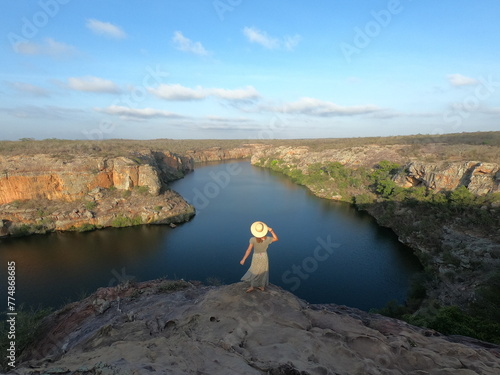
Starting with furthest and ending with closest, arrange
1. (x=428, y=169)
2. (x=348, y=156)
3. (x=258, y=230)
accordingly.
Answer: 1. (x=348, y=156)
2. (x=428, y=169)
3. (x=258, y=230)

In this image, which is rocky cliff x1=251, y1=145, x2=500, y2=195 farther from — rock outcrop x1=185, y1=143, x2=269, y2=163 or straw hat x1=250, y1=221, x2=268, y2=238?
rock outcrop x1=185, y1=143, x2=269, y2=163

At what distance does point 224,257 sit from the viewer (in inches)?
885

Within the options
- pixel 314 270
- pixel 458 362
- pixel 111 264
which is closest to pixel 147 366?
pixel 458 362

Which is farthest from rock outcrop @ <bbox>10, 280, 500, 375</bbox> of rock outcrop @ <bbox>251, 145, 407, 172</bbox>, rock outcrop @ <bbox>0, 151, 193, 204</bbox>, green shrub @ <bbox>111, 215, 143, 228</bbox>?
rock outcrop @ <bbox>251, 145, 407, 172</bbox>

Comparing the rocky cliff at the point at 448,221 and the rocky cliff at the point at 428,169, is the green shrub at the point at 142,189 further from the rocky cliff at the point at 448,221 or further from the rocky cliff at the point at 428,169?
the rocky cliff at the point at 428,169

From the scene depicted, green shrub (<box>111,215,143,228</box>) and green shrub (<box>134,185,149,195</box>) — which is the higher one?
green shrub (<box>134,185,149,195</box>)

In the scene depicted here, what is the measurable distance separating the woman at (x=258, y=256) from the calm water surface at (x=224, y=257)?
11.9 meters

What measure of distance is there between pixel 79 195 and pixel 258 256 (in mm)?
31206

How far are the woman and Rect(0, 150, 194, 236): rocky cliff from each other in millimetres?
24930

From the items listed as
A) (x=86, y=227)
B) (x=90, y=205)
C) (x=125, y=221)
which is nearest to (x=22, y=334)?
(x=86, y=227)

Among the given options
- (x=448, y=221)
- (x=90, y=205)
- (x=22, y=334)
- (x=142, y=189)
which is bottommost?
(x=22, y=334)

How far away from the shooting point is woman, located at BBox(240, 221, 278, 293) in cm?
669

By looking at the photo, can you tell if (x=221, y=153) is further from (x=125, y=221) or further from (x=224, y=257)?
(x=224, y=257)

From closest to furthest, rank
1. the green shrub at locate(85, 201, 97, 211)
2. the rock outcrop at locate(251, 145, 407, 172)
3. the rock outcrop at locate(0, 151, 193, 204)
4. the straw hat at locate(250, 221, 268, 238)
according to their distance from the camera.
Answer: the straw hat at locate(250, 221, 268, 238), the rock outcrop at locate(0, 151, 193, 204), the green shrub at locate(85, 201, 97, 211), the rock outcrop at locate(251, 145, 407, 172)
